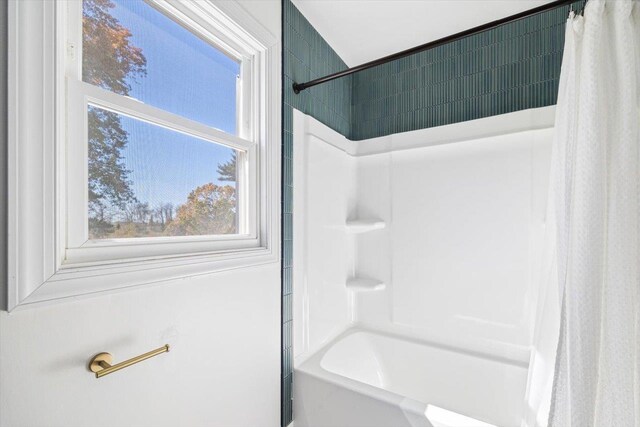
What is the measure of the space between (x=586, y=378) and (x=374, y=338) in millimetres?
1311

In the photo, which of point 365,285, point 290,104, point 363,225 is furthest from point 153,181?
point 365,285

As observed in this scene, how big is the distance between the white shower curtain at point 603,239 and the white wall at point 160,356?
1.13 m

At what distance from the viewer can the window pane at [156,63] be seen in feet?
2.79

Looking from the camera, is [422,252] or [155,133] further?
[422,252]

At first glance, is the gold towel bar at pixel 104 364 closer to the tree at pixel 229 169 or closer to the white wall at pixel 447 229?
the tree at pixel 229 169

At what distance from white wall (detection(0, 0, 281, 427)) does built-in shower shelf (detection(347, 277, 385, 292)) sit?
779 millimetres

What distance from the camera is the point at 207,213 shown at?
1.19m

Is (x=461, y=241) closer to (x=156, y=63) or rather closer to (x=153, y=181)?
(x=153, y=181)

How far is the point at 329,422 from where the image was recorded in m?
1.45

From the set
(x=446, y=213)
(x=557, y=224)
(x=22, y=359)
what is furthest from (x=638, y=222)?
(x=22, y=359)

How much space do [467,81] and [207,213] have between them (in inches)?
70.0

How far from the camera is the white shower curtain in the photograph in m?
0.89

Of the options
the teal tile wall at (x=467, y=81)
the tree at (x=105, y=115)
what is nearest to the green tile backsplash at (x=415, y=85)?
the teal tile wall at (x=467, y=81)

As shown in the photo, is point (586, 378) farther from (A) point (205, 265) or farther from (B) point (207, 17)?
(B) point (207, 17)
